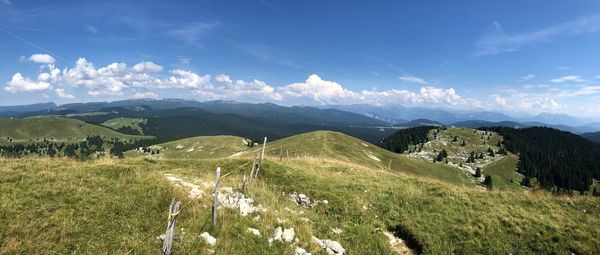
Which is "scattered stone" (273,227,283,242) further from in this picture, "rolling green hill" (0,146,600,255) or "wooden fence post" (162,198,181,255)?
"wooden fence post" (162,198,181,255)

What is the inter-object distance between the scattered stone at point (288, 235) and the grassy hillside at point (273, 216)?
1.15 feet

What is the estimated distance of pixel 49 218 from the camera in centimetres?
1318

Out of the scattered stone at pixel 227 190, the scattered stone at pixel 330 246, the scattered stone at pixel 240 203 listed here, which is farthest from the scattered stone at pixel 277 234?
the scattered stone at pixel 227 190

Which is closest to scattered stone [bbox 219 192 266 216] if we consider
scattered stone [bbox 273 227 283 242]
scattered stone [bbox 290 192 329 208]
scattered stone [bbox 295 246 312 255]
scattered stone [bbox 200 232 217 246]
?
scattered stone [bbox 273 227 283 242]

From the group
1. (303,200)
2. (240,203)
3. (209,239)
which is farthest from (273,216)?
(303,200)

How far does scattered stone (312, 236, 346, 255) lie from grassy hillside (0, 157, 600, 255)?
0.40 m

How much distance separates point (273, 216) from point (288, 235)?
1.74 meters

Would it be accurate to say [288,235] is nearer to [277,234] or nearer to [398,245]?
[277,234]

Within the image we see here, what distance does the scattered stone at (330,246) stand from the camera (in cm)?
1538

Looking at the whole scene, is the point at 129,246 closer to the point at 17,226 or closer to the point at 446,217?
the point at 17,226

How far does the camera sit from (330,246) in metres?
15.6

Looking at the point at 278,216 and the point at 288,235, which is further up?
the point at 278,216

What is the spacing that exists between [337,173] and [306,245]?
1615 centimetres

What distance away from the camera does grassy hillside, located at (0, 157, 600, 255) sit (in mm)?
12969
